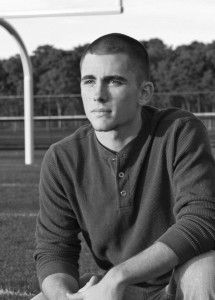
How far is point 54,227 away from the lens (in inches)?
126

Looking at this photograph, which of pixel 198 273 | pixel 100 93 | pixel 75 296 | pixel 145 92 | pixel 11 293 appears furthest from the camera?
pixel 11 293

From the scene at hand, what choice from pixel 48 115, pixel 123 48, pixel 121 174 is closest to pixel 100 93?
pixel 123 48

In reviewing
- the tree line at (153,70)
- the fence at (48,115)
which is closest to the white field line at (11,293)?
the fence at (48,115)

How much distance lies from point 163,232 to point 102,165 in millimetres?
352

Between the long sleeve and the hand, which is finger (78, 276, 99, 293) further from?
the long sleeve

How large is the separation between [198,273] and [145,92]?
813 mm

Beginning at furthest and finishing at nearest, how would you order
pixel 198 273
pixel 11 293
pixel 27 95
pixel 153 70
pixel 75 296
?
pixel 153 70 → pixel 27 95 → pixel 11 293 → pixel 75 296 → pixel 198 273

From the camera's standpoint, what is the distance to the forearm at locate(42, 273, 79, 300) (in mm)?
3025

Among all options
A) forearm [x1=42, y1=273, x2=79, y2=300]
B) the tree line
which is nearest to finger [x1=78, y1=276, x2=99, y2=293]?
forearm [x1=42, y1=273, x2=79, y2=300]

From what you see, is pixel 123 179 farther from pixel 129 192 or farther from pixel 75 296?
pixel 75 296

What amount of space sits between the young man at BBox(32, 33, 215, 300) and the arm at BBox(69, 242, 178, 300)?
0.06 meters

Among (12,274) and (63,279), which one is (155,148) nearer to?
(63,279)

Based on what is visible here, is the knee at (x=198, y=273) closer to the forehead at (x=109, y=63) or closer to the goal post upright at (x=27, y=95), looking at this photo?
the forehead at (x=109, y=63)

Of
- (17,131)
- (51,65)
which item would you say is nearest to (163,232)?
(17,131)
